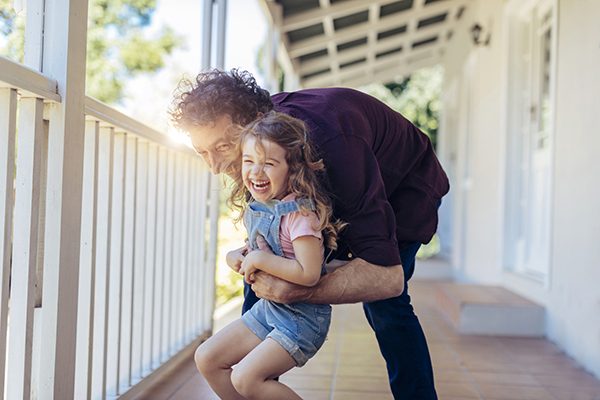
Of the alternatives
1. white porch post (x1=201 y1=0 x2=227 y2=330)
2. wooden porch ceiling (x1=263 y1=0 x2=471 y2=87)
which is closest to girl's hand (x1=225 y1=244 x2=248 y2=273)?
white porch post (x1=201 y1=0 x2=227 y2=330)

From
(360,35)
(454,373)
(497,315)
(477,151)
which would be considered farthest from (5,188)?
(360,35)

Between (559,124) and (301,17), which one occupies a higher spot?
(301,17)

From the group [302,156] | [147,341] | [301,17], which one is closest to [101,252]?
[147,341]

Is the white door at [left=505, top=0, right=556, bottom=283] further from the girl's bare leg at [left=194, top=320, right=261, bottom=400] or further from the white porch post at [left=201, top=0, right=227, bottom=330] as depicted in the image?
the girl's bare leg at [left=194, top=320, right=261, bottom=400]

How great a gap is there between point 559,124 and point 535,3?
1.37 metres

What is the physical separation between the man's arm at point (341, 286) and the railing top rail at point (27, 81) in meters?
0.65

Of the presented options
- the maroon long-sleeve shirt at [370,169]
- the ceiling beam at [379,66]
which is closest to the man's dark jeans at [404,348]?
the maroon long-sleeve shirt at [370,169]

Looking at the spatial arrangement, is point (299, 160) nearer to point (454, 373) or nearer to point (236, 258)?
point (236, 258)

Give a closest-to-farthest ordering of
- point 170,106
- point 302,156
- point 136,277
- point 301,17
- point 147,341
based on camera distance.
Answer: point 302,156 < point 170,106 < point 136,277 < point 147,341 < point 301,17

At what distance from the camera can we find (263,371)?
141cm

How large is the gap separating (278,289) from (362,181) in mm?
301

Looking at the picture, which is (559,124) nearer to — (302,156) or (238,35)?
(302,156)

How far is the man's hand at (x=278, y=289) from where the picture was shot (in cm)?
139

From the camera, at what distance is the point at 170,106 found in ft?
5.32
